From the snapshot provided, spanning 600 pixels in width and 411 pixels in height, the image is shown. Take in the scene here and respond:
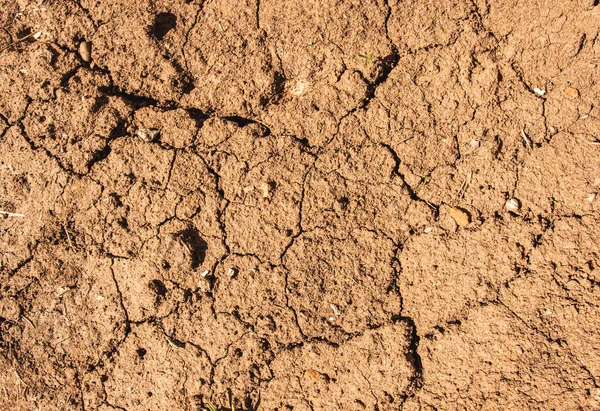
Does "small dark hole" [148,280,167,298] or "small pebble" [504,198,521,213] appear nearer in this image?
"small pebble" [504,198,521,213]

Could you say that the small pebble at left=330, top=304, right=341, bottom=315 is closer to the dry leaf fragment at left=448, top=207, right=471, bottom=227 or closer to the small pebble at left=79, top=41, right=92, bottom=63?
the dry leaf fragment at left=448, top=207, right=471, bottom=227

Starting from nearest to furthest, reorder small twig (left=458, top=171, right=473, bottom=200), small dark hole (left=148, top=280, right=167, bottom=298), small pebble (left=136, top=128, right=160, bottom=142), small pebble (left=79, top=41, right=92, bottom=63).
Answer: small twig (left=458, top=171, right=473, bottom=200) < small dark hole (left=148, top=280, right=167, bottom=298) < small pebble (left=136, top=128, right=160, bottom=142) < small pebble (left=79, top=41, right=92, bottom=63)

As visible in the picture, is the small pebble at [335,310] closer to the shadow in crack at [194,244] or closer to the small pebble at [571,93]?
the shadow in crack at [194,244]

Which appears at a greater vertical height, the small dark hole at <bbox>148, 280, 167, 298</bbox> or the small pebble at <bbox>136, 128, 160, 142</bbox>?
the small pebble at <bbox>136, 128, 160, 142</bbox>

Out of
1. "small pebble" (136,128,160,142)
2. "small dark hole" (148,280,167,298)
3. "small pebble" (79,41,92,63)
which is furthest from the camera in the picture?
"small pebble" (79,41,92,63)

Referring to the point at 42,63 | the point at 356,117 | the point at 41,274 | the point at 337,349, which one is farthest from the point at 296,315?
the point at 42,63

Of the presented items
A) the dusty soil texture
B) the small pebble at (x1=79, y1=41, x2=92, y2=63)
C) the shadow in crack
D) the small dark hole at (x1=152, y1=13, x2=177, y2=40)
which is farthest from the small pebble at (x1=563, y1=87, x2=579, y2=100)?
the small pebble at (x1=79, y1=41, x2=92, y2=63)

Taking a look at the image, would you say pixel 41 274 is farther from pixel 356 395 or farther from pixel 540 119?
pixel 540 119

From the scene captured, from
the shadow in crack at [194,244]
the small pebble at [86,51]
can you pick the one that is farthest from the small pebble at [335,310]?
the small pebble at [86,51]

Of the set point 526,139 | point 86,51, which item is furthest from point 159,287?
point 526,139
